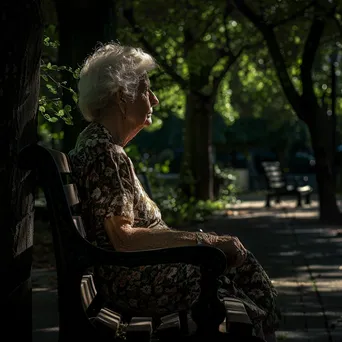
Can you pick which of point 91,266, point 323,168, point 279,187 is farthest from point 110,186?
point 279,187

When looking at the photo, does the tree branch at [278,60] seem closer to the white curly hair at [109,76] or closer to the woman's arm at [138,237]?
the white curly hair at [109,76]

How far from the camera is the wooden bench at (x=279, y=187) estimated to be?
25.0 metres

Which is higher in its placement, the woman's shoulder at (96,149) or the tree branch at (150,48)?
the tree branch at (150,48)

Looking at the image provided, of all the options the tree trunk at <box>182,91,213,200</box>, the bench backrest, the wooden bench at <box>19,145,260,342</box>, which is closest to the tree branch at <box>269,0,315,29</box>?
the tree trunk at <box>182,91,213,200</box>

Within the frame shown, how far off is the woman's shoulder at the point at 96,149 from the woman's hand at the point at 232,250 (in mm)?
500

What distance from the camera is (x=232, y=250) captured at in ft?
13.5

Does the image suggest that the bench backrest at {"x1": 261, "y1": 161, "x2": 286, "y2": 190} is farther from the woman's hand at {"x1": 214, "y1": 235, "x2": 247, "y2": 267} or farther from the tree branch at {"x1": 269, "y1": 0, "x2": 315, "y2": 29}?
the woman's hand at {"x1": 214, "y1": 235, "x2": 247, "y2": 267}

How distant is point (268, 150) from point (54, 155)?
57.8 metres

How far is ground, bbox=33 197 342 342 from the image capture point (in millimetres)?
6922

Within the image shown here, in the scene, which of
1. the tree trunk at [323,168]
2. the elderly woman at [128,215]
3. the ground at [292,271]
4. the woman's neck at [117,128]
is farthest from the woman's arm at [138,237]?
the tree trunk at [323,168]

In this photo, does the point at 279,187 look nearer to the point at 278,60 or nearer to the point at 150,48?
the point at 150,48

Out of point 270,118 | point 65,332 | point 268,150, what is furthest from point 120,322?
point 268,150

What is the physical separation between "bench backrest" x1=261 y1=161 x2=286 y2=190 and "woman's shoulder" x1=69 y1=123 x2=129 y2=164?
2103cm

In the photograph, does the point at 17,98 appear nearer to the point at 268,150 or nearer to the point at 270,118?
the point at 270,118
